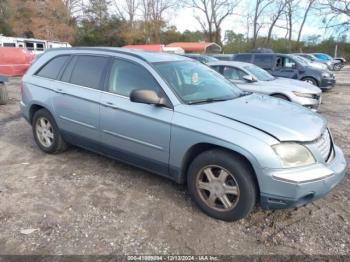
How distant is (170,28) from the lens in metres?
56.2

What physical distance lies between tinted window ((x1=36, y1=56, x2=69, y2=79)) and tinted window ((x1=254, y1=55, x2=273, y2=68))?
10.2m

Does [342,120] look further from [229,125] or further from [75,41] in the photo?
[75,41]

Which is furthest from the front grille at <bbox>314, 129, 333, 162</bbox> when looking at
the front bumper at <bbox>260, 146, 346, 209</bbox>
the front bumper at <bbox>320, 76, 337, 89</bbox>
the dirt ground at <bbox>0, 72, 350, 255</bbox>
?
the front bumper at <bbox>320, 76, 337, 89</bbox>

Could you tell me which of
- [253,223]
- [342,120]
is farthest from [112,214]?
[342,120]

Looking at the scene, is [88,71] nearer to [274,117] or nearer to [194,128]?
[194,128]

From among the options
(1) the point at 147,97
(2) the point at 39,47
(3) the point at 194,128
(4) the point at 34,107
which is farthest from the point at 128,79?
(2) the point at 39,47

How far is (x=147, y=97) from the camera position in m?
3.54

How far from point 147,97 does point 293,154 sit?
1.59 metres

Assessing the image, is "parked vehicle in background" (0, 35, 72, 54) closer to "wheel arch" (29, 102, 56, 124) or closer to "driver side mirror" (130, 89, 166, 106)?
"wheel arch" (29, 102, 56, 124)

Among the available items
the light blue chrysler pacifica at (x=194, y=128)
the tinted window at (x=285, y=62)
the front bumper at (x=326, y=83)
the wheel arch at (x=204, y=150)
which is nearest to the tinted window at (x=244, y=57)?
the tinted window at (x=285, y=62)

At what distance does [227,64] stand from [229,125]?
656cm

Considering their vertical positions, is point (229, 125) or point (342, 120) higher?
point (229, 125)

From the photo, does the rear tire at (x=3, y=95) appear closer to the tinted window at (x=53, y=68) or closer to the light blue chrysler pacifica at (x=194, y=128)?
the tinted window at (x=53, y=68)

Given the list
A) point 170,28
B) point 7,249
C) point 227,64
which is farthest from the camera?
point 170,28
